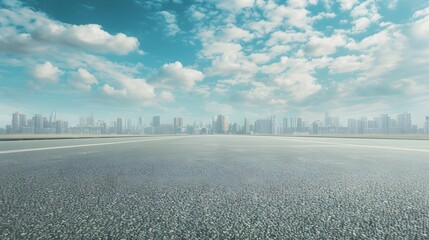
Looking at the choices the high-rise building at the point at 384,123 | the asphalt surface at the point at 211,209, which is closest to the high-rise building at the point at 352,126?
the high-rise building at the point at 384,123

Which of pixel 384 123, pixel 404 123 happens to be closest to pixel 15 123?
pixel 384 123

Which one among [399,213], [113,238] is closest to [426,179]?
[399,213]

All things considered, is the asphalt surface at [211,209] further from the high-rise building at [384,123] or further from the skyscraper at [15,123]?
the skyscraper at [15,123]

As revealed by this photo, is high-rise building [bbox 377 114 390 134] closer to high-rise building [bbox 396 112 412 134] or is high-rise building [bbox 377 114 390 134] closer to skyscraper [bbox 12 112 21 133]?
high-rise building [bbox 396 112 412 134]

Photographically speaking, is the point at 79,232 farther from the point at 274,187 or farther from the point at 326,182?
the point at 326,182

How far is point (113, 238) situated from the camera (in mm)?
1559

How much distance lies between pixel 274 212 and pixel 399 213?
1.07 m

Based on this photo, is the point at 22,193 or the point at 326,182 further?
the point at 326,182

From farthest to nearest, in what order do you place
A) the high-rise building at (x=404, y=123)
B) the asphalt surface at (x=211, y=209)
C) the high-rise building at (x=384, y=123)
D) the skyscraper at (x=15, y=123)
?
the skyscraper at (x=15, y=123)
the high-rise building at (x=384, y=123)
the high-rise building at (x=404, y=123)
the asphalt surface at (x=211, y=209)

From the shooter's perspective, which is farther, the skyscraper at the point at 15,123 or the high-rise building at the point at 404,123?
the skyscraper at the point at 15,123

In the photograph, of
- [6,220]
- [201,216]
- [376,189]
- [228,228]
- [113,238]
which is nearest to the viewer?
[113,238]

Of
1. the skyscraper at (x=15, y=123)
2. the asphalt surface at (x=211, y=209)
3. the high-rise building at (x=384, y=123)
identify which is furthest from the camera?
the skyscraper at (x=15, y=123)

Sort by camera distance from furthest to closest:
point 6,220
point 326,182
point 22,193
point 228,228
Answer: point 326,182
point 22,193
point 6,220
point 228,228

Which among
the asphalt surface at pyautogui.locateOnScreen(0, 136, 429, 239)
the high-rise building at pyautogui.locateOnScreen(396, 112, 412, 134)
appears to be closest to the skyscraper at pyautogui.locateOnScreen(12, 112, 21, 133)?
the asphalt surface at pyautogui.locateOnScreen(0, 136, 429, 239)
